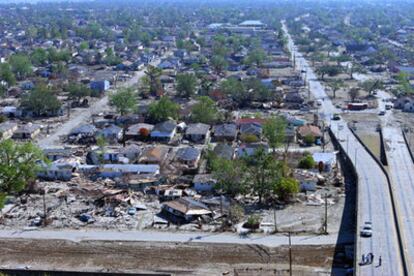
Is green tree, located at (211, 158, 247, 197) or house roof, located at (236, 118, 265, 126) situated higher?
green tree, located at (211, 158, 247, 197)

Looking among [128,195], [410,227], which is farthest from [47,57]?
[410,227]

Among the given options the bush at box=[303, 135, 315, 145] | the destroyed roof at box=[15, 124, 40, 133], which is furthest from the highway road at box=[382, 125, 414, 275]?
the destroyed roof at box=[15, 124, 40, 133]

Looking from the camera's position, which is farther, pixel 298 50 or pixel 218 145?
pixel 298 50

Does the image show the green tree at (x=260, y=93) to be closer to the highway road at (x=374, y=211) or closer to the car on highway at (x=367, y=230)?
the highway road at (x=374, y=211)

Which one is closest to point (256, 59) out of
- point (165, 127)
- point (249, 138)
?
point (165, 127)

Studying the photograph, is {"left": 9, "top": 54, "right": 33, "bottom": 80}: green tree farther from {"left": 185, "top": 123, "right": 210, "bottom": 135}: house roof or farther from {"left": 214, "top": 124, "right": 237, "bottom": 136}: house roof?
{"left": 214, "top": 124, "right": 237, "bottom": 136}: house roof

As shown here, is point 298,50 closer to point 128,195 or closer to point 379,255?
point 128,195

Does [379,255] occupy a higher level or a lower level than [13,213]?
higher

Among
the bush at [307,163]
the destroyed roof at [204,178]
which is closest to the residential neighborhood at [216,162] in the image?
the destroyed roof at [204,178]
